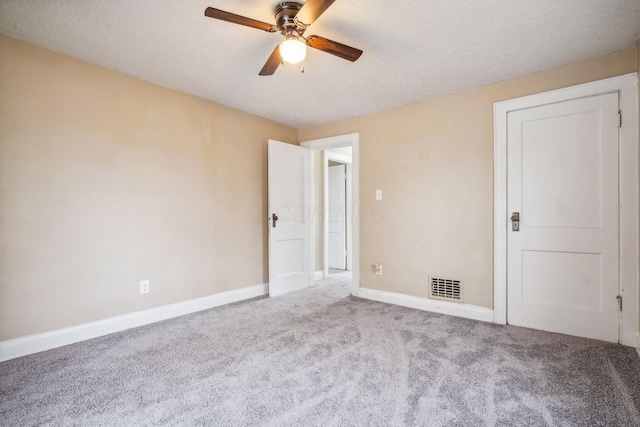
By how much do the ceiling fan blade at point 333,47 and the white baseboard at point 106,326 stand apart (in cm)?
273

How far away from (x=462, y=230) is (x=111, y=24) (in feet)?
11.1

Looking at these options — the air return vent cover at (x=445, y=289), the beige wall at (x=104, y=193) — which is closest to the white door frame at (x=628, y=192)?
the air return vent cover at (x=445, y=289)

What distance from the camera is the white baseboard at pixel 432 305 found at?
291 cm

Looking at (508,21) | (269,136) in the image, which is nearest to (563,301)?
(508,21)

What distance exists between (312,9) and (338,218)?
4.53 meters

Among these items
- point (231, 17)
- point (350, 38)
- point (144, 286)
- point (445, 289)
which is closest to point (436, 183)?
point (445, 289)

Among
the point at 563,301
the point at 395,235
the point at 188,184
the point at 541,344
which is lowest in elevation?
the point at 541,344

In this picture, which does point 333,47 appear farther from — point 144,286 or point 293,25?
point 144,286

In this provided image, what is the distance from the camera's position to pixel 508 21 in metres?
1.95

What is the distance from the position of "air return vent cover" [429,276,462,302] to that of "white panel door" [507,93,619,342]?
0.45 metres

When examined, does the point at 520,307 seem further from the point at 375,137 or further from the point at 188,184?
the point at 188,184

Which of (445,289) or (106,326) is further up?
(445,289)

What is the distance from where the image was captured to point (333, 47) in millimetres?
1924

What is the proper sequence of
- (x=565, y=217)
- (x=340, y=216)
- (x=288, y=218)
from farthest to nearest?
(x=340, y=216) < (x=288, y=218) < (x=565, y=217)
